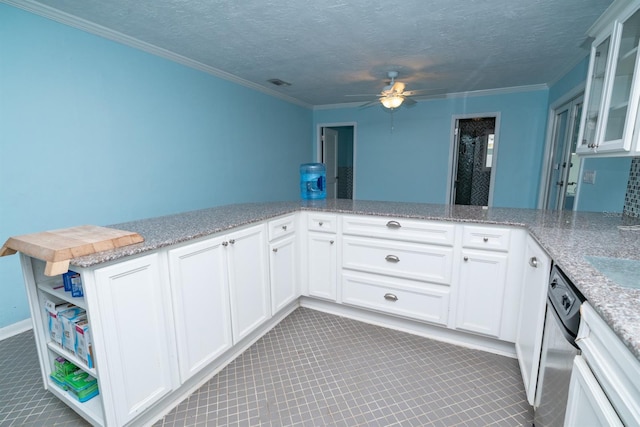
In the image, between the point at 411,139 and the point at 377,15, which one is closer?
the point at 377,15

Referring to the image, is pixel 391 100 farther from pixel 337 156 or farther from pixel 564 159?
pixel 337 156

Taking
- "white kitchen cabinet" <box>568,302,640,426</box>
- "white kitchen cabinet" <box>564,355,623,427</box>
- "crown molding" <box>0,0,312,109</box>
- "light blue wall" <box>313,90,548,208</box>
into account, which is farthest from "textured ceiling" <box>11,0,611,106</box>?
"white kitchen cabinet" <box>564,355,623,427</box>

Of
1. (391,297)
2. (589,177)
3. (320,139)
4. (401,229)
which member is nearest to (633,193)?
(589,177)

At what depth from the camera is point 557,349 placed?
110cm

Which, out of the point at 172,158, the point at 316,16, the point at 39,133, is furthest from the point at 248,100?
the point at 39,133

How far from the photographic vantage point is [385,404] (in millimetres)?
1569

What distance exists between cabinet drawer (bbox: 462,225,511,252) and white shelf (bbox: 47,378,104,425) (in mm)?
2123

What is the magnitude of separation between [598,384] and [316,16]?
2.37 m

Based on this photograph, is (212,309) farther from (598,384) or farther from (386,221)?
(598,384)

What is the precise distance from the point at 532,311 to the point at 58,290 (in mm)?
2307

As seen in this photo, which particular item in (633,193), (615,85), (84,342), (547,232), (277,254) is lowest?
(84,342)

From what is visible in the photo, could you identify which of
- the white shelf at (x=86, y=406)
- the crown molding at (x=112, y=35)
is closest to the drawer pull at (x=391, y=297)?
the white shelf at (x=86, y=406)

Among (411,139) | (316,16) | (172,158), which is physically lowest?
(172,158)

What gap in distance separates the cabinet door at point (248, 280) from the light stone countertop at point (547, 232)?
0.13 meters
